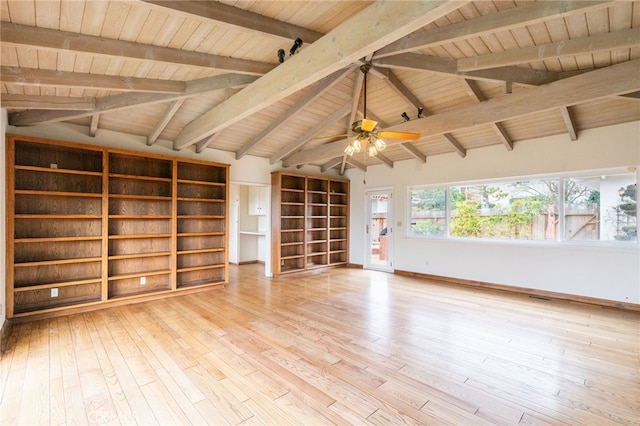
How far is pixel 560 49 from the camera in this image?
2.82 meters

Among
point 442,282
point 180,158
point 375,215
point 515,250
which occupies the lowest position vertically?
point 442,282

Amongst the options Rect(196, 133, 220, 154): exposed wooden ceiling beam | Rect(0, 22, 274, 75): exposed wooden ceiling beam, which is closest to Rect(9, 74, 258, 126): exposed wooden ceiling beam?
Rect(0, 22, 274, 75): exposed wooden ceiling beam

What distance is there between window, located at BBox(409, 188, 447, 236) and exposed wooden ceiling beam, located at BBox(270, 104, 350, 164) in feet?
9.05

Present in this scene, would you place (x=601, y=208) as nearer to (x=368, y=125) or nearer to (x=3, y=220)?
(x=368, y=125)

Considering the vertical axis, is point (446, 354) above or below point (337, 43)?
below

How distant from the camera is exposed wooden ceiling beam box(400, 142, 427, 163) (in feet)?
19.0

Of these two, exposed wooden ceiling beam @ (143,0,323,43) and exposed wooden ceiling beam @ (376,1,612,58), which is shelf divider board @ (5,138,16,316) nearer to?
exposed wooden ceiling beam @ (143,0,323,43)

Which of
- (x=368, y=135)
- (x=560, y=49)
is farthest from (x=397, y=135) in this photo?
(x=560, y=49)

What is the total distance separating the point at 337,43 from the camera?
7.49 ft

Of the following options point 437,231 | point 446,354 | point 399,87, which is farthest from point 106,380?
point 437,231

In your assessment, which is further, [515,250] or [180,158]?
[515,250]

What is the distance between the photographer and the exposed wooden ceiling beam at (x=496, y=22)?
215cm

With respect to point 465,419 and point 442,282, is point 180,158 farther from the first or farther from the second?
point 442,282

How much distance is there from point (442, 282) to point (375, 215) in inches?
90.4
